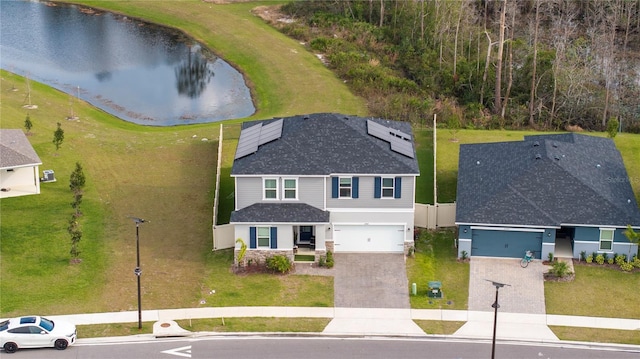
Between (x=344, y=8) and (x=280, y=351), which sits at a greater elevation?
(x=344, y=8)

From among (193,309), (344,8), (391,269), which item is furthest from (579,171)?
(344,8)

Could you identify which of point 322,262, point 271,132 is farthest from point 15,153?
point 322,262

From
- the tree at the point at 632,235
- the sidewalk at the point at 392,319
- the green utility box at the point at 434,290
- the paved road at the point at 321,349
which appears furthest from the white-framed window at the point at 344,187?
the tree at the point at 632,235

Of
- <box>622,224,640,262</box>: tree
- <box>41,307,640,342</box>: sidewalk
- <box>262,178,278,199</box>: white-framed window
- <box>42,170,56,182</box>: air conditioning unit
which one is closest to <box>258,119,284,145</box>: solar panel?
<box>262,178,278,199</box>: white-framed window

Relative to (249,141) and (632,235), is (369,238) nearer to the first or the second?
(249,141)

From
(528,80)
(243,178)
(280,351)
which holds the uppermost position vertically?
(528,80)

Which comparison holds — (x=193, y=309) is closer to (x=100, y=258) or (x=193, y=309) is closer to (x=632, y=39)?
(x=100, y=258)
